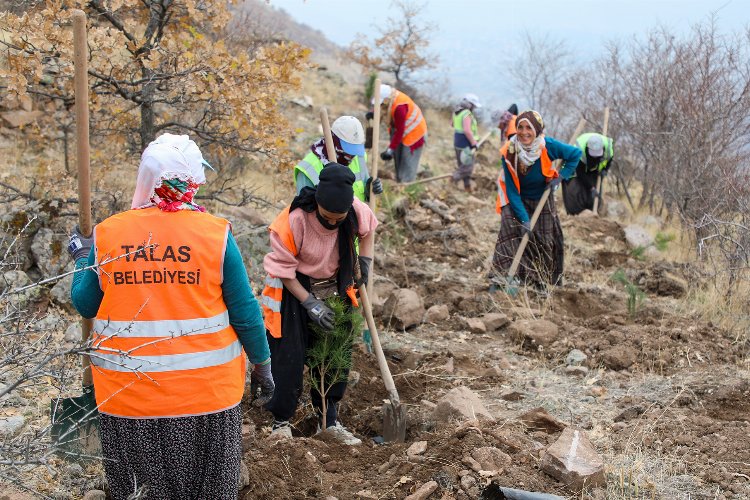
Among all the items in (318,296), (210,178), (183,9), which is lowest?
(318,296)

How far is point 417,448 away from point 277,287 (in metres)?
1.03

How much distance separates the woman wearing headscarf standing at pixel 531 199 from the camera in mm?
6559

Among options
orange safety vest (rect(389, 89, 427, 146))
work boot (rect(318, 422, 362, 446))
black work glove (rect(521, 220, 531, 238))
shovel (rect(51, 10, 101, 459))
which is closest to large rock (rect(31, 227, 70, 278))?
work boot (rect(318, 422, 362, 446))

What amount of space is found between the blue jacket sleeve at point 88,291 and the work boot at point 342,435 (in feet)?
5.80

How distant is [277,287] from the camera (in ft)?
13.1

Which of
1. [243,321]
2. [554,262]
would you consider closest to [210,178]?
[554,262]

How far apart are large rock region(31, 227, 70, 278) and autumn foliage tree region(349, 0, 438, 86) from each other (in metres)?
13.1

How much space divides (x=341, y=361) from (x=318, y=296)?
0.35 metres

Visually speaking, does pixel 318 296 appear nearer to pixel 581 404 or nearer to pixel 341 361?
pixel 341 361

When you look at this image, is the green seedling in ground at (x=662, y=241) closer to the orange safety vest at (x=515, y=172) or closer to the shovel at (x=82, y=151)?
the orange safety vest at (x=515, y=172)

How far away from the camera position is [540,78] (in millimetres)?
18953

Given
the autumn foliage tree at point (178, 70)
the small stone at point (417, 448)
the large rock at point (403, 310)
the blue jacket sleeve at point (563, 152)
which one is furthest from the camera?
the blue jacket sleeve at point (563, 152)

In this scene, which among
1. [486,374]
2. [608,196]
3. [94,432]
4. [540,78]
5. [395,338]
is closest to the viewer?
[94,432]

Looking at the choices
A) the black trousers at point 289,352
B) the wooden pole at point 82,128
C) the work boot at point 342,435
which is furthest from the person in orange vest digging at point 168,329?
the work boot at point 342,435
